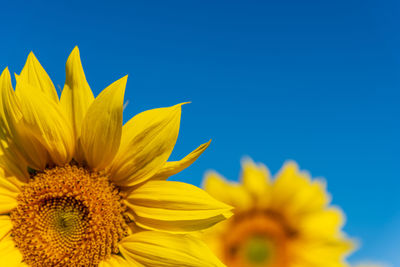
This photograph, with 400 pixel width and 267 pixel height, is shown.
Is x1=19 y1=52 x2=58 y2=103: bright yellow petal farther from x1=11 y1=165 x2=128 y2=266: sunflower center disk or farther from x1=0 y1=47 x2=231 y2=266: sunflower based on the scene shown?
x1=11 y1=165 x2=128 y2=266: sunflower center disk

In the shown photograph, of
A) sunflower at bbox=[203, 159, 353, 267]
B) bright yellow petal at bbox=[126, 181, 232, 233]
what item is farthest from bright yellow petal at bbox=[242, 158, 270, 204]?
bright yellow petal at bbox=[126, 181, 232, 233]

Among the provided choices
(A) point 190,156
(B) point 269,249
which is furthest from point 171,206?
(B) point 269,249

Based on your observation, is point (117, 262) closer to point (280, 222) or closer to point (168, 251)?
point (168, 251)

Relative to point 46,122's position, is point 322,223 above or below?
above

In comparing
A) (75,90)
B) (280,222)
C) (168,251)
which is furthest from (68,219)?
(280,222)

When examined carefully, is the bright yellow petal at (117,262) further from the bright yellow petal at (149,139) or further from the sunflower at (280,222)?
the sunflower at (280,222)

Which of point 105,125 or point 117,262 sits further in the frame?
point 117,262

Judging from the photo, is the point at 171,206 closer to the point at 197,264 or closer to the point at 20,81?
the point at 197,264
